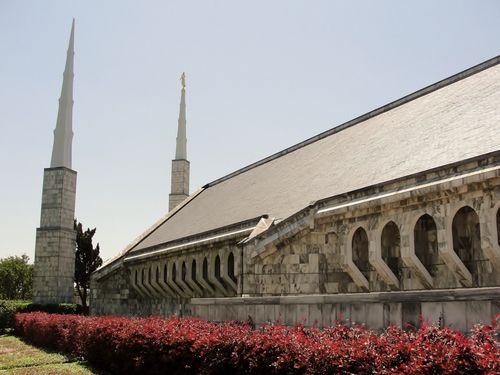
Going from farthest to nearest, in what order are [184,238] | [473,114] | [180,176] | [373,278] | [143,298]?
[180,176] < [143,298] < [184,238] < [473,114] < [373,278]

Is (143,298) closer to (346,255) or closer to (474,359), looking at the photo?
(346,255)

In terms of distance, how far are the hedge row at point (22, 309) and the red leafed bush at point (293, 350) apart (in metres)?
26.0

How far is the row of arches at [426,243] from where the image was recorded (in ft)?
44.1

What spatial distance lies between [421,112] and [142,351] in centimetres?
1427

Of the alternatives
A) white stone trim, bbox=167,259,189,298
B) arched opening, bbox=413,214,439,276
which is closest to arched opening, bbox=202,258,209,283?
white stone trim, bbox=167,259,189,298

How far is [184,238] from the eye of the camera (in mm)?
28422

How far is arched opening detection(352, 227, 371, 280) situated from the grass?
8.48 meters

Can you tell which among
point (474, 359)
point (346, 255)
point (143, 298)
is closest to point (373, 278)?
point (346, 255)

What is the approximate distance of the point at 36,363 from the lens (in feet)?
68.9

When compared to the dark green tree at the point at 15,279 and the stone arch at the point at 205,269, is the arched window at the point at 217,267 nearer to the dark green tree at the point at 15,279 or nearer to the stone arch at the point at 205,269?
the stone arch at the point at 205,269

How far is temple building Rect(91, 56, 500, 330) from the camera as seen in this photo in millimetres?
12203

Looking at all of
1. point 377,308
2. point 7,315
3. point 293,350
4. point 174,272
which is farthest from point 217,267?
point 7,315

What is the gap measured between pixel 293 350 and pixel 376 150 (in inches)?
543

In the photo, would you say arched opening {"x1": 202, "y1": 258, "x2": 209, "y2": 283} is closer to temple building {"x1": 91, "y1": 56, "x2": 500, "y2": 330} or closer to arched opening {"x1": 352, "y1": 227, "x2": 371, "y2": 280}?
temple building {"x1": 91, "y1": 56, "x2": 500, "y2": 330}
